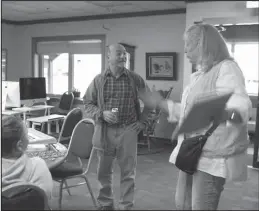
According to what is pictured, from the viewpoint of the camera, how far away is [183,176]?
2.88 ft

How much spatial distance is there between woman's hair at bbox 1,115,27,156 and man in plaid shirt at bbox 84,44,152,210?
1.12 m

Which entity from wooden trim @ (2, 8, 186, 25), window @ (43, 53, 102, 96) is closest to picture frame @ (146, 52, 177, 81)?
wooden trim @ (2, 8, 186, 25)

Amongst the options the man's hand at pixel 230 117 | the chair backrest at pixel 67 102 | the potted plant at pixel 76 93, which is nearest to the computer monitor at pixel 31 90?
the chair backrest at pixel 67 102

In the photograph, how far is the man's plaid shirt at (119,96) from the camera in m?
1.87

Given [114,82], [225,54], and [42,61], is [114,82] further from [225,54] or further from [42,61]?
[42,61]

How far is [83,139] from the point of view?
76.8 inches

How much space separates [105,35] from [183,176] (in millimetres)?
4803

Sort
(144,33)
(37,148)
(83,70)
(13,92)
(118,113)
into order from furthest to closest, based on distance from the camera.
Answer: (83,70)
(144,33)
(13,92)
(118,113)
(37,148)

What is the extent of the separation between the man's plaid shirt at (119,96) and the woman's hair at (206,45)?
129 centimetres

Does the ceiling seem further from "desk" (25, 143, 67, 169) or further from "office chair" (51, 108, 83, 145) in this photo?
"desk" (25, 143, 67, 169)

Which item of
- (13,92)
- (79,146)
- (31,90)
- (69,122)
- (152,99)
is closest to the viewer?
(152,99)

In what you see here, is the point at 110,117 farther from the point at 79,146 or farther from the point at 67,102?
the point at 67,102

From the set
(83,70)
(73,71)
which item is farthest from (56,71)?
(83,70)

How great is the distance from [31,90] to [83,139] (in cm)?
219
